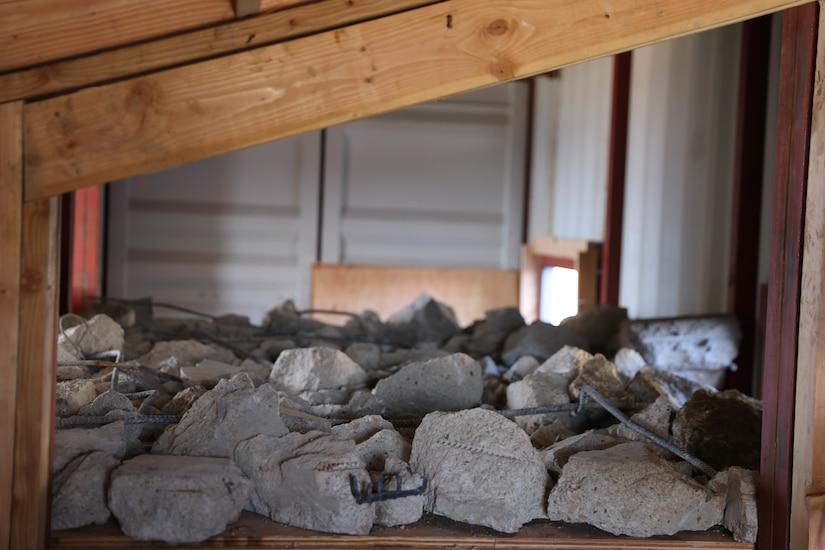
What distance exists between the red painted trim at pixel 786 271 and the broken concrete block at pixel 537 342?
1.53m

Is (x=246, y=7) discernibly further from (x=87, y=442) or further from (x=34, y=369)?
(x=87, y=442)

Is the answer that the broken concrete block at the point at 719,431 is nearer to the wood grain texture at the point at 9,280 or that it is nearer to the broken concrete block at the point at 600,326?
the broken concrete block at the point at 600,326

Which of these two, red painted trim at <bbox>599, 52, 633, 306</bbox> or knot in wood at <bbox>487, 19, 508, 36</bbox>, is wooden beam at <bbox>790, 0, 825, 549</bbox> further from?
red painted trim at <bbox>599, 52, 633, 306</bbox>

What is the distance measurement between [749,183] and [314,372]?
2.30 metres

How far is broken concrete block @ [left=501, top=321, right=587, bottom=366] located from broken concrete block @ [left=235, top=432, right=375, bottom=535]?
167 cm

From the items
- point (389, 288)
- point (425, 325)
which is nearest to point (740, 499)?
point (425, 325)

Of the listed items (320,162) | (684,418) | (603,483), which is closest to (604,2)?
(603,483)

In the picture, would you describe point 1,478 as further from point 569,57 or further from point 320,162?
point 320,162

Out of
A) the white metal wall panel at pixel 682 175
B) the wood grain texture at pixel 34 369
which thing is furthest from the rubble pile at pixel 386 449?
the white metal wall panel at pixel 682 175

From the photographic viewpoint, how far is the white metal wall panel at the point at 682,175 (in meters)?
4.37

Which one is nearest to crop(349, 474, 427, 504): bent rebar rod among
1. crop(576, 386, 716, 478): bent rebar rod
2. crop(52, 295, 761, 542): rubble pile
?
crop(52, 295, 761, 542): rubble pile

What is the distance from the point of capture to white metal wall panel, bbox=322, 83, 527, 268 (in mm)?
6844

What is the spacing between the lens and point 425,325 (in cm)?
442

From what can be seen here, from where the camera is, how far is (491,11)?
1.83 m
